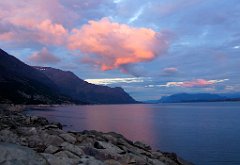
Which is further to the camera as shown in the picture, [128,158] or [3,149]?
[128,158]

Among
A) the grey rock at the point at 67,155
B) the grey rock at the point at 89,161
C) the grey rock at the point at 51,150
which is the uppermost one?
the grey rock at the point at 51,150

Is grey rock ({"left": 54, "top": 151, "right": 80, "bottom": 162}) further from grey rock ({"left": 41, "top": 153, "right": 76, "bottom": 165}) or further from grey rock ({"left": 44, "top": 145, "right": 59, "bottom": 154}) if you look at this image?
grey rock ({"left": 44, "top": 145, "right": 59, "bottom": 154})

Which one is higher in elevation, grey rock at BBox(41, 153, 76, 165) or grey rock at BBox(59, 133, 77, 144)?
grey rock at BBox(59, 133, 77, 144)

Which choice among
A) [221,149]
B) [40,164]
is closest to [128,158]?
[40,164]

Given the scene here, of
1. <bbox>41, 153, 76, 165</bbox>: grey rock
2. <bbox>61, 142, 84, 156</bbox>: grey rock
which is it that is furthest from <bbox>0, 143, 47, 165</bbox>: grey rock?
<bbox>61, 142, 84, 156</bbox>: grey rock

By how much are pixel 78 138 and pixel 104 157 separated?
15.9ft

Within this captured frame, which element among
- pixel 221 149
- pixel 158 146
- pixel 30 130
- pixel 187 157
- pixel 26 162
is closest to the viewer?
pixel 26 162

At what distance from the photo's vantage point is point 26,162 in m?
13.7

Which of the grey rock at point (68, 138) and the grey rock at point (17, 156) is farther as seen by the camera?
the grey rock at point (68, 138)

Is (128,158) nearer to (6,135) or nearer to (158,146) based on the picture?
(6,135)

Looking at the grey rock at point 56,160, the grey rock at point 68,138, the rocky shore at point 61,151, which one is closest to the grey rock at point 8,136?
the rocky shore at point 61,151

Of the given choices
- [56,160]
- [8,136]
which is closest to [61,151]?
[56,160]

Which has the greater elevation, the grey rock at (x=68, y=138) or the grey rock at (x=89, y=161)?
the grey rock at (x=68, y=138)

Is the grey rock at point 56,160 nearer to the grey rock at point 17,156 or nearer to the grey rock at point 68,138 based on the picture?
the grey rock at point 17,156
